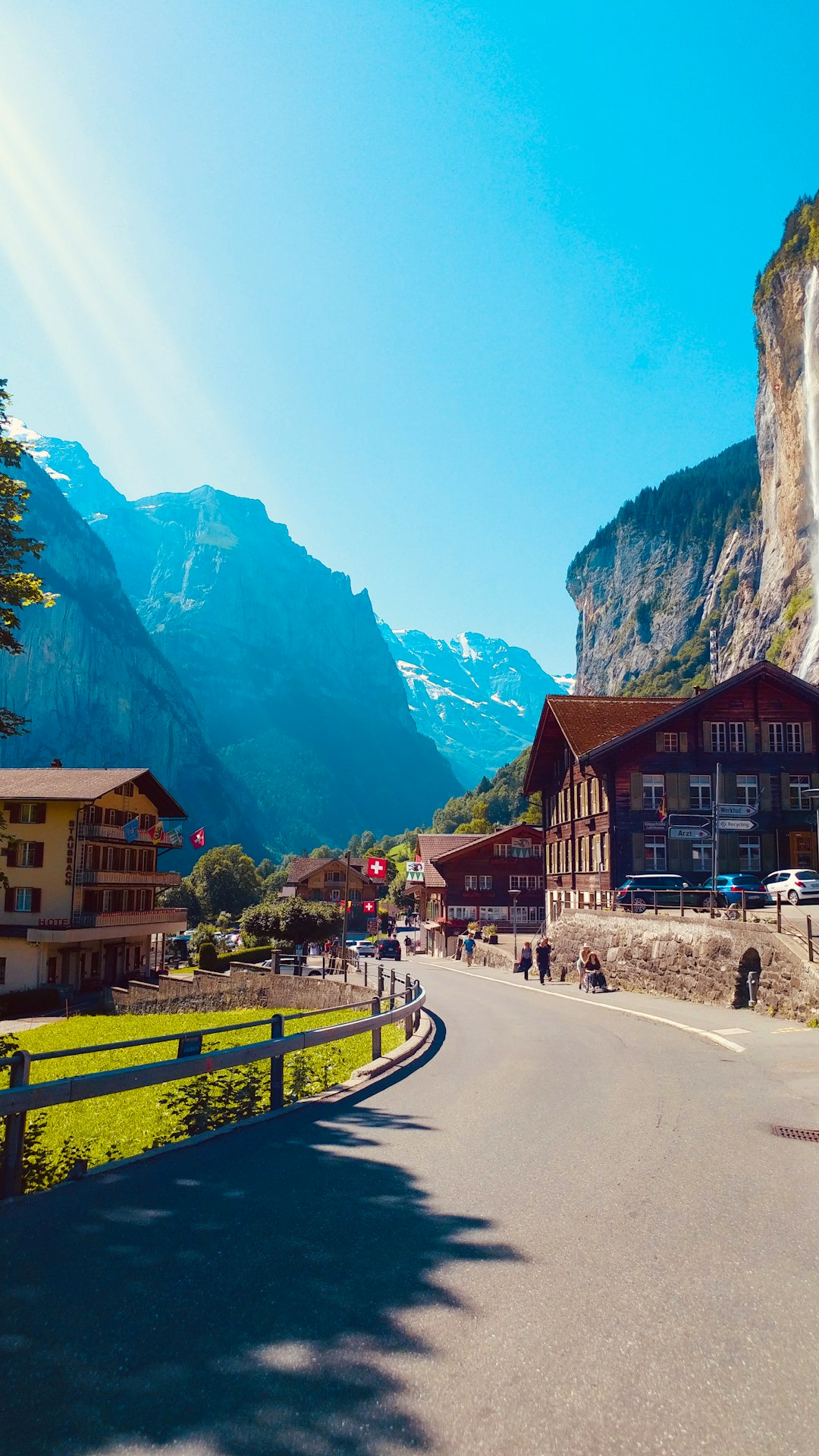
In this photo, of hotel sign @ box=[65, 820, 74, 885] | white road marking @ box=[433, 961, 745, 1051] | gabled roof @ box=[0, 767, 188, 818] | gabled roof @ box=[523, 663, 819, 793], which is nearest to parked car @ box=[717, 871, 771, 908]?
white road marking @ box=[433, 961, 745, 1051]

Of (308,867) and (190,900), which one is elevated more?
(308,867)

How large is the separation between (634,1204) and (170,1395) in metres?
4.15

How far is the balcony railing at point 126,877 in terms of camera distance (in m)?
55.3

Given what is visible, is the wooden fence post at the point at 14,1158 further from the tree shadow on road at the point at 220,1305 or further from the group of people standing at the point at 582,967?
the group of people standing at the point at 582,967

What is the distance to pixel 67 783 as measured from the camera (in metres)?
57.0

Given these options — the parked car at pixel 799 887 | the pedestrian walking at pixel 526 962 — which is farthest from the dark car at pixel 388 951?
the parked car at pixel 799 887

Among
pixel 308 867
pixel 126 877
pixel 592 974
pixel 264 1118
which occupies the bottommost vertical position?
pixel 592 974

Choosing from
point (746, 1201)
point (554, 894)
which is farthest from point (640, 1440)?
point (554, 894)

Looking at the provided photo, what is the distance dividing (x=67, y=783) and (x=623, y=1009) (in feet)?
141

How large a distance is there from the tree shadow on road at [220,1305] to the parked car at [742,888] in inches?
1090

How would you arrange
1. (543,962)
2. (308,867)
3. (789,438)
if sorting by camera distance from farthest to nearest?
1. (308,867)
2. (789,438)
3. (543,962)

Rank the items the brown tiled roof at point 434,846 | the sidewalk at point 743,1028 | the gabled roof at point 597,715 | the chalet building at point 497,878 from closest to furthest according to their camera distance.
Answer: the sidewalk at point 743,1028
the gabled roof at point 597,715
the chalet building at point 497,878
the brown tiled roof at point 434,846

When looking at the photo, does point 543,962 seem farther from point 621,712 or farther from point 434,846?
point 434,846

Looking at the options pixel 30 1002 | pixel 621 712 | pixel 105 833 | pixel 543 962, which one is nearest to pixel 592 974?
pixel 543 962
